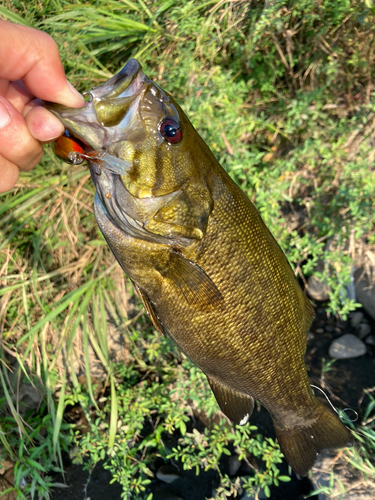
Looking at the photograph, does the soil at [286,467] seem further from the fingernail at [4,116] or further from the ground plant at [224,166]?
the fingernail at [4,116]

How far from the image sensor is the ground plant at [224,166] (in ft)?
8.48

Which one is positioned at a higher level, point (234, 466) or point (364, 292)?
point (364, 292)

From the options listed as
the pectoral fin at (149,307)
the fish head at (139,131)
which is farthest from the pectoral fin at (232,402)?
the fish head at (139,131)

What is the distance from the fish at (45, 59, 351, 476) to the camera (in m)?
1.22

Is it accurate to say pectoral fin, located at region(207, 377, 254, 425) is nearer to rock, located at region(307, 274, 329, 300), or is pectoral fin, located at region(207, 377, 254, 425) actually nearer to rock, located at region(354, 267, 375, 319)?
rock, located at region(307, 274, 329, 300)

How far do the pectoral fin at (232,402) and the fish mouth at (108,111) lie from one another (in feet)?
4.33

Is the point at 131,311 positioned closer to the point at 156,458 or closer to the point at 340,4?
the point at 156,458

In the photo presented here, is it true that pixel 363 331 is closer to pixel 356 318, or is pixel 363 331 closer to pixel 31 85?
pixel 356 318

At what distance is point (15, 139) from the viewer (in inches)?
53.2

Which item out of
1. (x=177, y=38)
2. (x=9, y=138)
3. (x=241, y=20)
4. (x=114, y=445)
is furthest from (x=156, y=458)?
(x=241, y=20)

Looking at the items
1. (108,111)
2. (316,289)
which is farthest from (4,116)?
(316,289)

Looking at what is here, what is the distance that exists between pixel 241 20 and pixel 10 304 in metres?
3.09

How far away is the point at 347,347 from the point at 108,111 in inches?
119

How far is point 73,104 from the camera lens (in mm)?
1261
